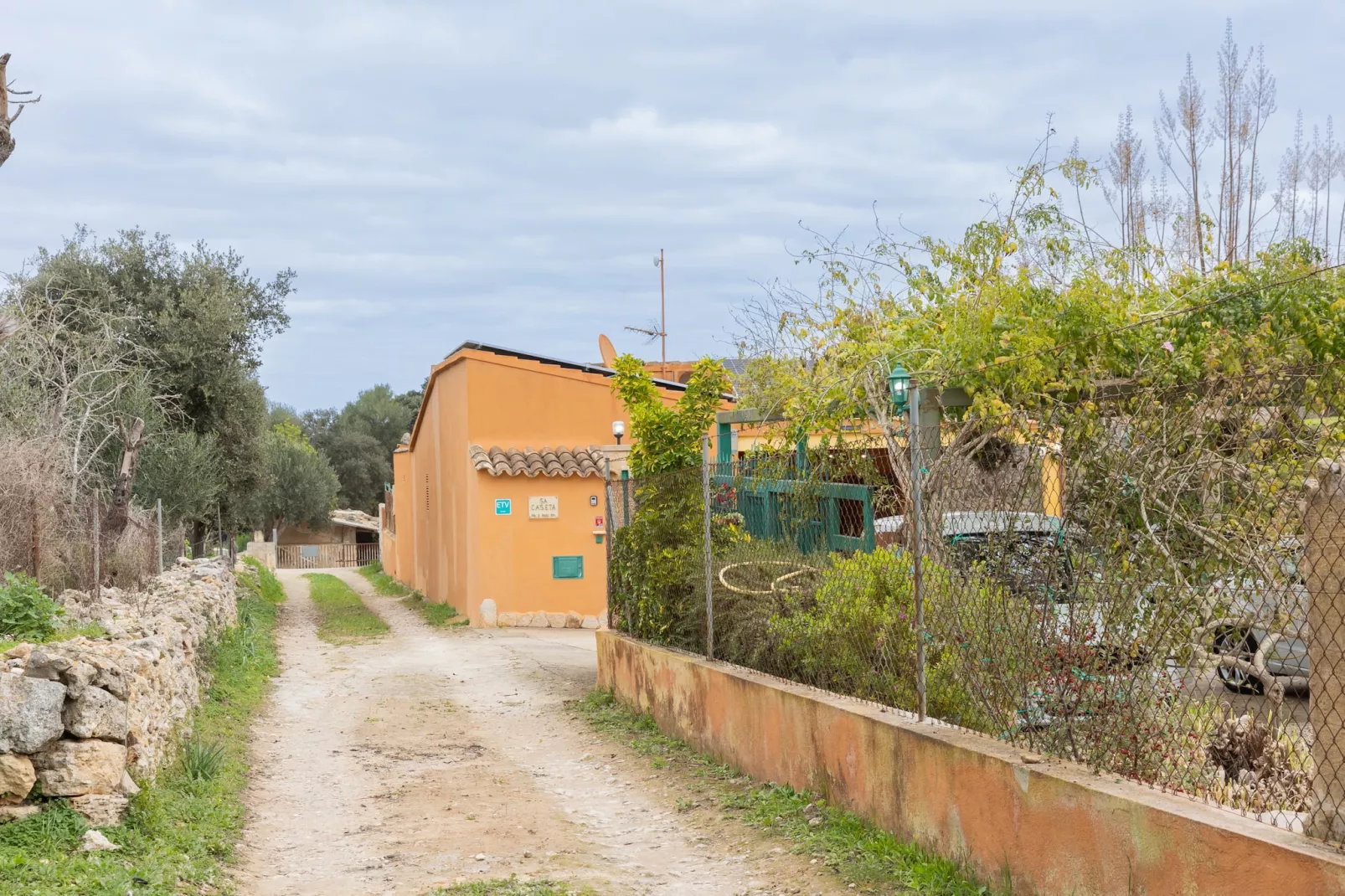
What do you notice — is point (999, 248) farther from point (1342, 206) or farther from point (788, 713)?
point (1342, 206)

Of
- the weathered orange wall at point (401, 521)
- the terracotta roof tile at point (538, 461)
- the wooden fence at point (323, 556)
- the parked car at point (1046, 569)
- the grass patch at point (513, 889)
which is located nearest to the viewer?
the parked car at point (1046, 569)

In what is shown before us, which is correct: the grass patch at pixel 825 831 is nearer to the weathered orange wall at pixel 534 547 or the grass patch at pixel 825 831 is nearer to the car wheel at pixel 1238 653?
the car wheel at pixel 1238 653

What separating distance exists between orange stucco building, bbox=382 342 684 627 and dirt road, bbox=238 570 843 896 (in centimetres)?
685

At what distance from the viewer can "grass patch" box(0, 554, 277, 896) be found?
17.8 ft

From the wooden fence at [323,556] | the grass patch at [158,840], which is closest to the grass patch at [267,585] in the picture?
the wooden fence at [323,556]

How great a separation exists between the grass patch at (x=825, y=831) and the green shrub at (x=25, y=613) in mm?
5180

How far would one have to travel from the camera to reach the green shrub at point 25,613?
9961 millimetres

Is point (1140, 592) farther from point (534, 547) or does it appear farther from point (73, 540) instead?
point (534, 547)

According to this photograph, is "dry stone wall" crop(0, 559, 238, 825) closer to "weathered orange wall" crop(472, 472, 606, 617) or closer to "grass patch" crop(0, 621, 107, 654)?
"grass patch" crop(0, 621, 107, 654)

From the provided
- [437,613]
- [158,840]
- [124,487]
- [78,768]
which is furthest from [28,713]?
[437,613]

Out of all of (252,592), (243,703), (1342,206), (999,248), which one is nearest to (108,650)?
(243,703)

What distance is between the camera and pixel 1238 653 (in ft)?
14.9

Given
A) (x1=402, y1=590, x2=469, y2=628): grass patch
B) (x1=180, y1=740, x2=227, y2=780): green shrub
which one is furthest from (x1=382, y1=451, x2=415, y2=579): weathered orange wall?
(x1=180, y1=740, x2=227, y2=780): green shrub

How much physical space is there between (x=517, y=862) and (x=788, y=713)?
1.91 meters
